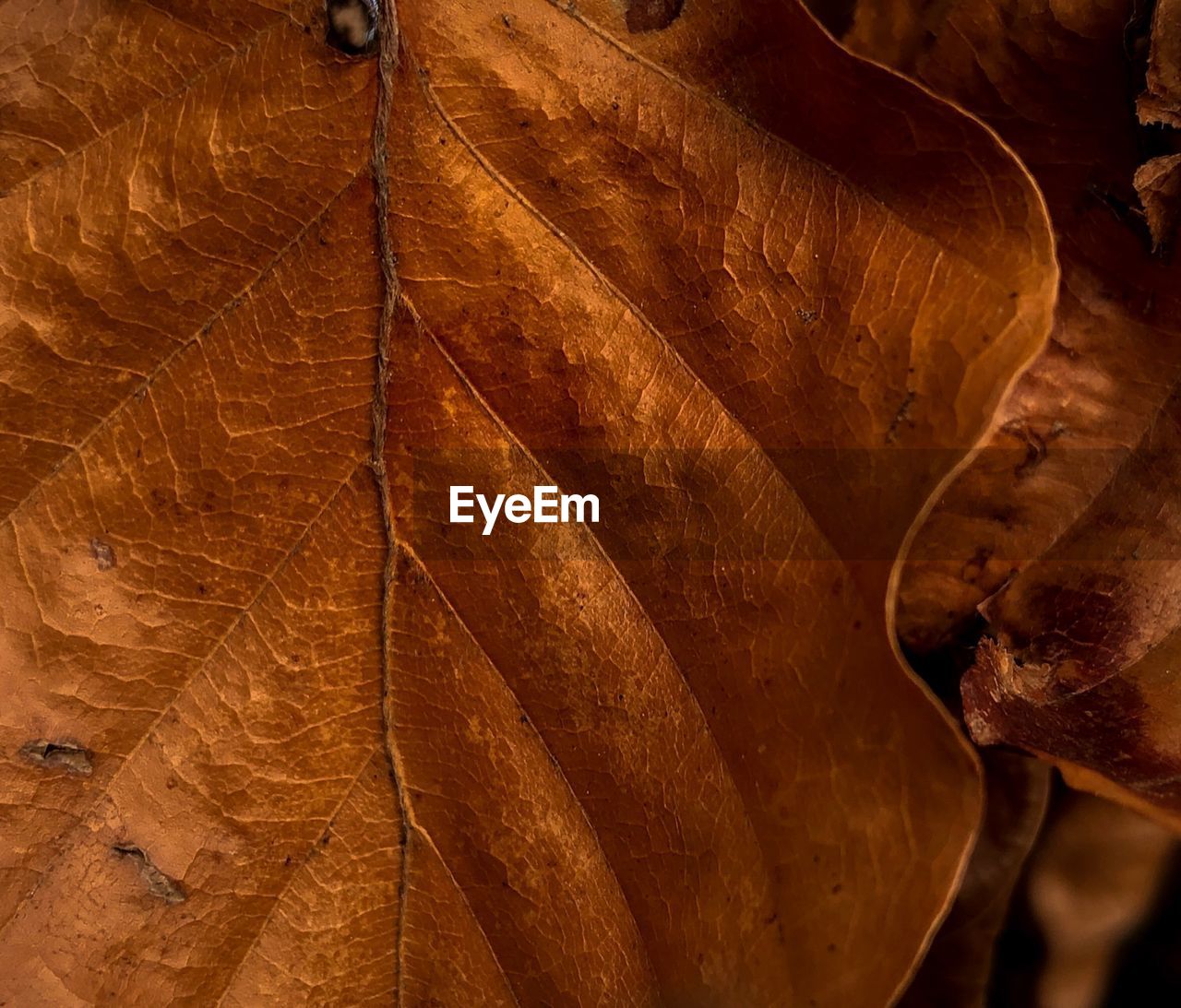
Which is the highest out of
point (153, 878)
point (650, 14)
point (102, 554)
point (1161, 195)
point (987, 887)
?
point (650, 14)

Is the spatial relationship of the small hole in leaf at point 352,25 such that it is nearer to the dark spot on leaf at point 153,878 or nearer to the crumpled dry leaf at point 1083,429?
the crumpled dry leaf at point 1083,429

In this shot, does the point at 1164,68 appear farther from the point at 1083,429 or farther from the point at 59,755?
the point at 59,755

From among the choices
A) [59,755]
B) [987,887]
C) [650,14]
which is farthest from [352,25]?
[987,887]

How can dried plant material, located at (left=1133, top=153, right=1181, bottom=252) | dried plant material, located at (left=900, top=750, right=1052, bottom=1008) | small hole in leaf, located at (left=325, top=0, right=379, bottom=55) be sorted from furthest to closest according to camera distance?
dried plant material, located at (left=900, top=750, right=1052, bottom=1008) → dried plant material, located at (left=1133, top=153, right=1181, bottom=252) → small hole in leaf, located at (left=325, top=0, right=379, bottom=55)

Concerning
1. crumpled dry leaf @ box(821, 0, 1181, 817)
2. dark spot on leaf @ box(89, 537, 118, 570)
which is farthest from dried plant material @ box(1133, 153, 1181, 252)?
dark spot on leaf @ box(89, 537, 118, 570)

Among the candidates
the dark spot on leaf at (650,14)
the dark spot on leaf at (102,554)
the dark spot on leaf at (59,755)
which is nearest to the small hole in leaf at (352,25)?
the dark spot on leaf at (650,14)

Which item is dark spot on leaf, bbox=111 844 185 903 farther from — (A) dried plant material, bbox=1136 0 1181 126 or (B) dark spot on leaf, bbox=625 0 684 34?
(A) dried plant material, bbox=1136 0 1181 126
